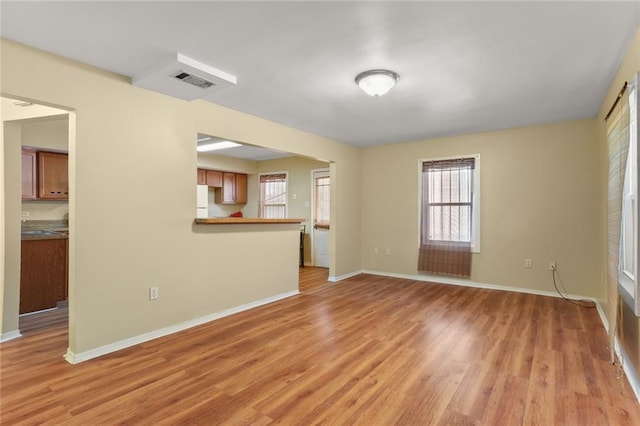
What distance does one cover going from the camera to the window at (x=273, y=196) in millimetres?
7496

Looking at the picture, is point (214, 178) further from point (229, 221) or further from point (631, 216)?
point (631, 216)

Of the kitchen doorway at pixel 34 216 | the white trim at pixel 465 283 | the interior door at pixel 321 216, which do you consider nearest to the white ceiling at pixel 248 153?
the interior door at pixel 321 216

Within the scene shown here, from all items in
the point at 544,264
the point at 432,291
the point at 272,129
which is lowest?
the point at 432,291

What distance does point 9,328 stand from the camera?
9.84ft

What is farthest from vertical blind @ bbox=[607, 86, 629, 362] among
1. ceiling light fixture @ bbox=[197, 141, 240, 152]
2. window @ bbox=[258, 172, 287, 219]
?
window @ bbox=[258, 172, 287, 219]

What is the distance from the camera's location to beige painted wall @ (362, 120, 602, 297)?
4289mm

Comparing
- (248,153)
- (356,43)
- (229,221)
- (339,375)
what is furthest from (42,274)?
(356,43)

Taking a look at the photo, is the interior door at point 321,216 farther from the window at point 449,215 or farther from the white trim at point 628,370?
the white trim at point 628,370

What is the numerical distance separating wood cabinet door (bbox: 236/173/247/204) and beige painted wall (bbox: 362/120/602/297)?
3.95m

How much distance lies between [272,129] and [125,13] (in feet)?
8.02

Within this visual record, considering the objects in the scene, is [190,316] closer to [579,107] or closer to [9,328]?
[9,328]

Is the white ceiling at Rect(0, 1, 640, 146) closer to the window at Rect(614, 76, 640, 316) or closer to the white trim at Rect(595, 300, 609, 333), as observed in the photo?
the window at Rect(614, 76, 640, 316)

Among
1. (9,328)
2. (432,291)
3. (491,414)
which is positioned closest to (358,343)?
(491,414)

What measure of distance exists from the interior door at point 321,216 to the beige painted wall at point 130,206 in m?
3.06
